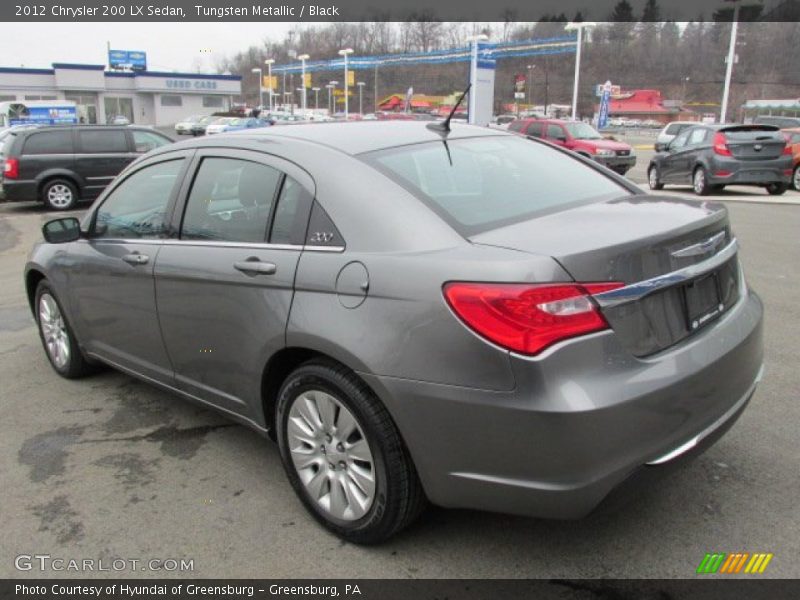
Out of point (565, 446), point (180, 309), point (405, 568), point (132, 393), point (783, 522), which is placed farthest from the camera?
point (132, 393)

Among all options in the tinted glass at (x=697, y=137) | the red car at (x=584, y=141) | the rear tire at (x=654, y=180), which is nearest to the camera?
the tinted glass at (x=697, y=137)

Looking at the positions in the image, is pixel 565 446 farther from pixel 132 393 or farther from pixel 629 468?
pixel 132 393

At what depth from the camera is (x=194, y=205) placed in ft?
11.3

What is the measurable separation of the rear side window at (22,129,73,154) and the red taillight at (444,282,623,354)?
14.8 m

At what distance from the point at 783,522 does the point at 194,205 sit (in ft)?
9.87

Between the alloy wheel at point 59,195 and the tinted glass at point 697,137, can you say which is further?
the tinted glass at point 697,137

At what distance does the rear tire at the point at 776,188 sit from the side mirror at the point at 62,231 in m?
15.0

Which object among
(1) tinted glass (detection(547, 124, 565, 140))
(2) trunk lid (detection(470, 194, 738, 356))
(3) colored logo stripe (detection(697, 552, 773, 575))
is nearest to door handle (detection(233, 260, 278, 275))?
(2) trunk lid (detection(470, 194, 738, 356))

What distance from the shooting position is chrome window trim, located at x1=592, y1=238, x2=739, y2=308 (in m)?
2.27

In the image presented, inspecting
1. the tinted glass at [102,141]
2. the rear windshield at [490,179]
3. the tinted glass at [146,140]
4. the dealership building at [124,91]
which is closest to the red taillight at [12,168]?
the tinted glass at [102,141]

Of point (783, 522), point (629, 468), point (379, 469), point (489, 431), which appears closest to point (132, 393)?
point (379, 469)

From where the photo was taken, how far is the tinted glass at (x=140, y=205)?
3670 mm

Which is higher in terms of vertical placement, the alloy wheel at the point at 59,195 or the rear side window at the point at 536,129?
the rear side window at the point at 536,129
